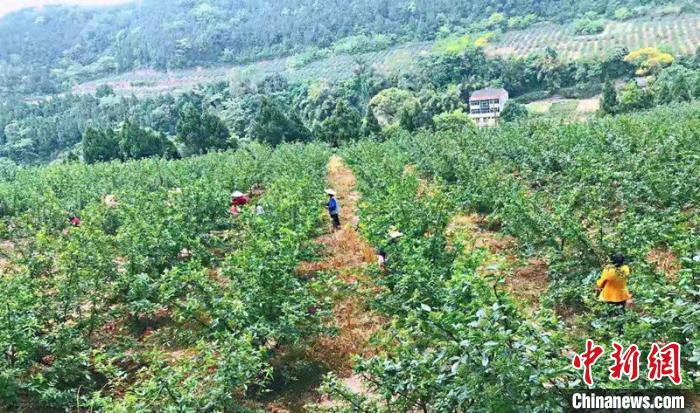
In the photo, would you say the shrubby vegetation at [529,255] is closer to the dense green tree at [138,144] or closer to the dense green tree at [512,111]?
the dense green tree at [138,144]

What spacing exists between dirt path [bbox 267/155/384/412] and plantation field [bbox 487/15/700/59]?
75.3 metres

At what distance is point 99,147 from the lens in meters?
40.6

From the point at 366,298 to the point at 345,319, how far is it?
69 centimetres

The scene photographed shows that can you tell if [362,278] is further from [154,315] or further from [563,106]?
[563,106]

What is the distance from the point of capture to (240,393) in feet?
21.2

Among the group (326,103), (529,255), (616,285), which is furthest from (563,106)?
(616,285)

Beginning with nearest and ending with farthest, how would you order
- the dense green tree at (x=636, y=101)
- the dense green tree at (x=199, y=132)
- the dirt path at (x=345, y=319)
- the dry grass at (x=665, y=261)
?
the dirt path at (x=345, y=319) → the dry grass at (x=665, y=261) → the dense green tree at (x=636, y=101) → the dense green tree at (x=199, y=132)

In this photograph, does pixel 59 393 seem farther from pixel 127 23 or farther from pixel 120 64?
pixel 127 23

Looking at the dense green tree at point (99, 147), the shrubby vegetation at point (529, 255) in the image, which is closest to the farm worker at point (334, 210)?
the shrubby vegetation at point (529, 255)

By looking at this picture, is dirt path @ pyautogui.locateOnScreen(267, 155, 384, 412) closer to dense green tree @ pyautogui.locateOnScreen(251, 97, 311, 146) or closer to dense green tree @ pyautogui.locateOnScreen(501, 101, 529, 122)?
dense green tree @ pyautogui.locateOnScreen(251, 97, 311, 146)

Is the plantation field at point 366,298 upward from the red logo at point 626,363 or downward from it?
downward

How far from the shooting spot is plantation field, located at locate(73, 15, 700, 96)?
8491cm

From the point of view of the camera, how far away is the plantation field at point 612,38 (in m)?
80.8

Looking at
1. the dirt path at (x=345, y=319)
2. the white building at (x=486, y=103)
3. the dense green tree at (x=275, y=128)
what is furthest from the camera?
the white building at (x=486, y=103)
